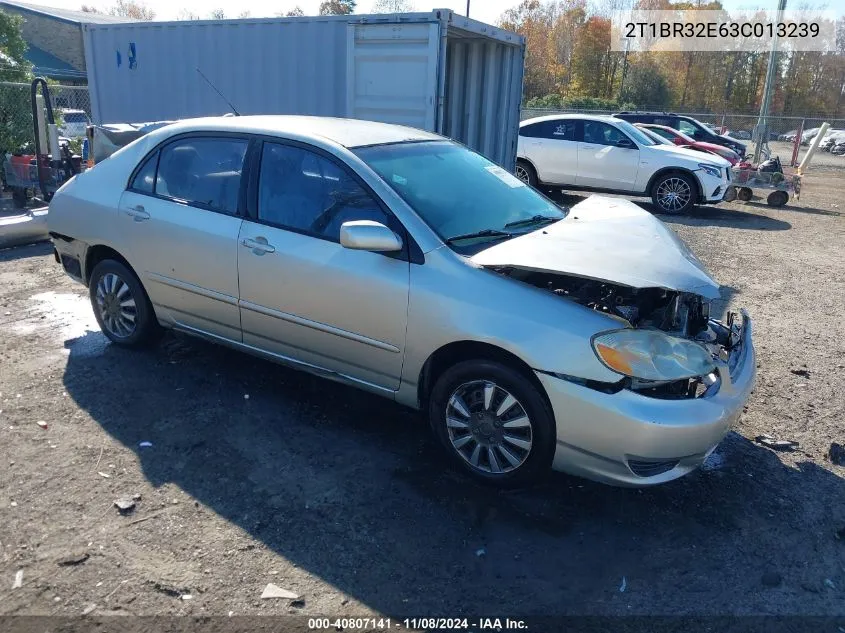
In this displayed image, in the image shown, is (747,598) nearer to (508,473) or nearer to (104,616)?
(508,473)

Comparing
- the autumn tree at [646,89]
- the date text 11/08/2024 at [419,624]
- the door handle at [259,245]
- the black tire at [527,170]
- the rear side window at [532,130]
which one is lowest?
the date text 11/08/2024 at [419,624]

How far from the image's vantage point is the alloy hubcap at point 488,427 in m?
3.38

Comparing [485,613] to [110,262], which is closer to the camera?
[485,613]

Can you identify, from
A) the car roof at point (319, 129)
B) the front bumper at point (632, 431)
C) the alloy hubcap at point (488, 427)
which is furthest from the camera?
the car roof at point (319, 129)

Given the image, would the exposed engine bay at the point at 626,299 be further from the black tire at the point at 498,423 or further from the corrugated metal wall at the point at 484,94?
the corrugated metal wall at the point at 484,94

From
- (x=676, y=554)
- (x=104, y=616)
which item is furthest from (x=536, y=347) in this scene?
(x=104, y=616)

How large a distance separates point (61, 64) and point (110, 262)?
38160mm

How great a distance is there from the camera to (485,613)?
108 inches

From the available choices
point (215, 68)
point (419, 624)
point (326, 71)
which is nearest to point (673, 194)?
point (326, 71)

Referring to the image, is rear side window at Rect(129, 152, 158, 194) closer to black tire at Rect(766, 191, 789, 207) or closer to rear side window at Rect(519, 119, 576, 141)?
rear side window at Rect(519, 119, 576, 141)

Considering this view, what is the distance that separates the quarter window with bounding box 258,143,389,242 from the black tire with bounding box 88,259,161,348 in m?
1.34

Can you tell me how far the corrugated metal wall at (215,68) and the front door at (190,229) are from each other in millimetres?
4422

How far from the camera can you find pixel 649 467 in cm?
321

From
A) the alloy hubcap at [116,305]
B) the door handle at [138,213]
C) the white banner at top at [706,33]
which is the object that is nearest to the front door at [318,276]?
the door handle at [138,213]
